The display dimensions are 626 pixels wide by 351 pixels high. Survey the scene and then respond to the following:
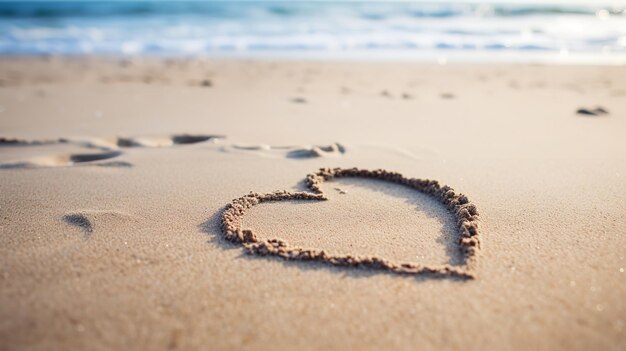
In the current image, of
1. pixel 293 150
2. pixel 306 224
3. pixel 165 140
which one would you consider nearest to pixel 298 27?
pixel 165 140

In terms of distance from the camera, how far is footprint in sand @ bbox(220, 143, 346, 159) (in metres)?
2.65

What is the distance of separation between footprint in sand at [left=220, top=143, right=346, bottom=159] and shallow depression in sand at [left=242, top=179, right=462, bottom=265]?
42 cm

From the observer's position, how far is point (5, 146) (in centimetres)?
281

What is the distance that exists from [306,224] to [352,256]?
347 mm

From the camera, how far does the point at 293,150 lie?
2.74 metres

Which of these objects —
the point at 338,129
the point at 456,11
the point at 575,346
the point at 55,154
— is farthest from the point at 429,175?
the point at 456,11

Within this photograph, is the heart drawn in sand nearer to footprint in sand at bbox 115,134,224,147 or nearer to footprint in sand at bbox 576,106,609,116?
footprint in sand at bbox 115,134,224,147

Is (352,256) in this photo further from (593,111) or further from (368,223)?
(593,111)

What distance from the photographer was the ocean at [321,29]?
7.76 metres

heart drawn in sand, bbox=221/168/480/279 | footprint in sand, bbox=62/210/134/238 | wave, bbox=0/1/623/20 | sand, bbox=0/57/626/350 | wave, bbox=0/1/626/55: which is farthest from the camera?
wave, bbox=0/1/623/20

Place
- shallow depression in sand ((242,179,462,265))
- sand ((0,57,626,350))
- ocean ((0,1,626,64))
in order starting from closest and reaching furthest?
sand ((0,57,626,350))
shallow depression in sand ((242,179,462,265))
ocean ((0,1,626,64))

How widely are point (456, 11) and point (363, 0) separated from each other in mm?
4423

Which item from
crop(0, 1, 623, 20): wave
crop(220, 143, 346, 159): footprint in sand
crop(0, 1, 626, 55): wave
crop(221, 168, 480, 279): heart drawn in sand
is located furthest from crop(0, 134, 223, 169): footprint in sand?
crop(0, 1, 623, 20): wave

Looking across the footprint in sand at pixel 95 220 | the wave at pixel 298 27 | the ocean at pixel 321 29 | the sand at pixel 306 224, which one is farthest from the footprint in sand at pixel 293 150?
the wave at pixel 298 27
